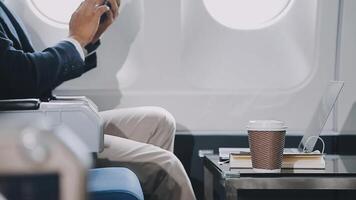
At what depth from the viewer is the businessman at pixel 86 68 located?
1226 mm

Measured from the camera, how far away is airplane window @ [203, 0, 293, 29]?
2285 mm

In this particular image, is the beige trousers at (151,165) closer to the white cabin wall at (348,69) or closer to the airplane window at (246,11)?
the airplane window at (246,11)

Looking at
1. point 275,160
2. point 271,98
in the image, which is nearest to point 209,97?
point 271,98

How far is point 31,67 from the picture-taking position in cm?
122

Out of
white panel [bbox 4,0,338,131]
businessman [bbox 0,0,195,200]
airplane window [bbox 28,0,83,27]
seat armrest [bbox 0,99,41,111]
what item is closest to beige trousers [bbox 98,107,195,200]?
businessman [bbox 0,0,195,200]

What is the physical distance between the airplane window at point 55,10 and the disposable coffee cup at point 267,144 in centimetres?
119

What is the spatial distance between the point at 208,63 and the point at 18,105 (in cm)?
122

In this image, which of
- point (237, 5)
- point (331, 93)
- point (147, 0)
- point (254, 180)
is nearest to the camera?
point (254, 180)

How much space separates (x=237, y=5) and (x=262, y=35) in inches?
7.4

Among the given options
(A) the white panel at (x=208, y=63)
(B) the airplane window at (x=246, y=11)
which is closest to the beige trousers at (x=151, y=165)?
(A) the white panel at (x=208, y=63)

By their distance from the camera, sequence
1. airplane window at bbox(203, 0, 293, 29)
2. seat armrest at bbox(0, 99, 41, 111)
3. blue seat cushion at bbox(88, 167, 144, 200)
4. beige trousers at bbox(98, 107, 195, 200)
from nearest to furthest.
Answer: blue seat cushion at bbox(88, 167, 144, 200), seat armrest at bbox(0, 99, 41, 111), beige trousers at bbox(98, 107, 195, 200), airplane window at bbox(203, 0, 293, 29)

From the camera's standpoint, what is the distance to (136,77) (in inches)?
86.4

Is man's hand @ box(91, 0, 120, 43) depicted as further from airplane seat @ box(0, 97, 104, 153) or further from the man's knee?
airplane seat @ box(0, 97, 104, 153)

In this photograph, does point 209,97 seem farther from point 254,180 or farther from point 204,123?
point 254,180
